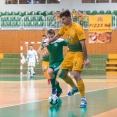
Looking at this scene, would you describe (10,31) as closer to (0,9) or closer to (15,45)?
(15,45)

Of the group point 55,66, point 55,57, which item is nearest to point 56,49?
point 55,57

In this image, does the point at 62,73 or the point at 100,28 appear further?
the point at 100,28

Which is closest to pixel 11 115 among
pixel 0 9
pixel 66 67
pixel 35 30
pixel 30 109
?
pixel 30 109

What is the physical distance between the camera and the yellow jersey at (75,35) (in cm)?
1082

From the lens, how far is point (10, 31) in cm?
3606

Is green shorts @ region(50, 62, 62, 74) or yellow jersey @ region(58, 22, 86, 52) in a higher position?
yellow jersey @ region(58, 22, 86, 52)

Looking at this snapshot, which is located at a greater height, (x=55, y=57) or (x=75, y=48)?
(x=75, y=48)

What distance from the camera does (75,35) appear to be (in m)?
10.9

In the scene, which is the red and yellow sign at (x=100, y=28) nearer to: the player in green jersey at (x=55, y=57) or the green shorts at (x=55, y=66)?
the player in green jersey at (x=55, y=57)

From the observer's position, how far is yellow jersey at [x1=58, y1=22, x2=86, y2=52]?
426 inches

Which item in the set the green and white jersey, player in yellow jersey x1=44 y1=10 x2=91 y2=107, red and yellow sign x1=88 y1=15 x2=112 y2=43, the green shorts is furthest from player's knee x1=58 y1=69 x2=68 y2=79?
red and yellow sign x1=88 y1=15 x2=112 y2=43

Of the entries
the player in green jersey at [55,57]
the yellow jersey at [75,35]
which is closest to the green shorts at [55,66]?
the player in green jersey at [55,57]

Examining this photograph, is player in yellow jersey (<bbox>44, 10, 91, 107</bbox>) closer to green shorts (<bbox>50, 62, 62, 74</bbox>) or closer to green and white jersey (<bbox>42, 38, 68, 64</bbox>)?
green shorts (<bbox>50, 62, 62, 74</bbox>)

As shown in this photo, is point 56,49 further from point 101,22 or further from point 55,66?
point 101,22
